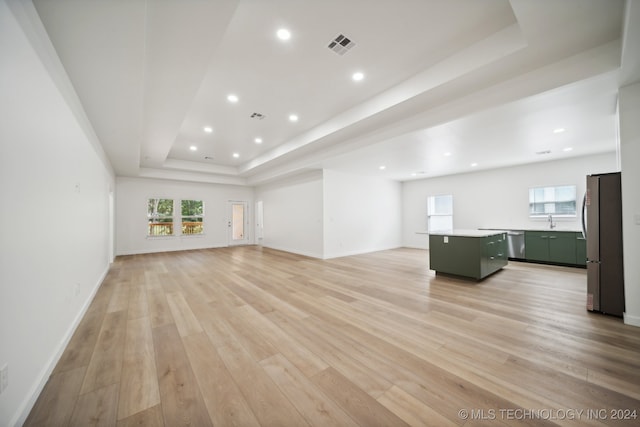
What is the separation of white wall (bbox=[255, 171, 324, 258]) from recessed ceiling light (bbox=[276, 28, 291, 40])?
453cm

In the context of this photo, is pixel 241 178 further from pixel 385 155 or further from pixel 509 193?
pixel 509 193

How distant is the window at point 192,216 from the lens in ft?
29.6

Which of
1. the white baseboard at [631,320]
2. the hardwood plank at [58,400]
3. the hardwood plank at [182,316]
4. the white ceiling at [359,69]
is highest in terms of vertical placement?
the white ceiling at [359,69]

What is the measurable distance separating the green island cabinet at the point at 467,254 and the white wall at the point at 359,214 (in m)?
2.93

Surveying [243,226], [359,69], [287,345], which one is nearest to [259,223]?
[243,226]

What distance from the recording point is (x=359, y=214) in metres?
7.95

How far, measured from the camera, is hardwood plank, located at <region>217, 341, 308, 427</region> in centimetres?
143

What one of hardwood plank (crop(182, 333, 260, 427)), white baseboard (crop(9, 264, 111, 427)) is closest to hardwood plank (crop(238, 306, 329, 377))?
hardwood plank (crop(182, 333, 260, 427))

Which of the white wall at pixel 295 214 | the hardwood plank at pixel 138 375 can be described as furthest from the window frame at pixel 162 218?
the hardwood plank at pixel 138 375

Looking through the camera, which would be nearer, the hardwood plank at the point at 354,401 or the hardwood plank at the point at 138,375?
the hardwood plank at the point at 354,401

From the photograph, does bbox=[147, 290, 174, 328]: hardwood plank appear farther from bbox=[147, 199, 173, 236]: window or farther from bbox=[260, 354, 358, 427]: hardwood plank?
bbox=[147, 199, 173, 236]: window

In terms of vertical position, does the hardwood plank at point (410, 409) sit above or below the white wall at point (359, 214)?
below

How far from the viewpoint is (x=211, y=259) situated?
6.94 metres

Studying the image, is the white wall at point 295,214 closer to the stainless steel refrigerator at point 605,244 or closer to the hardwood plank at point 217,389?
the hardwood plank at point 217,389
